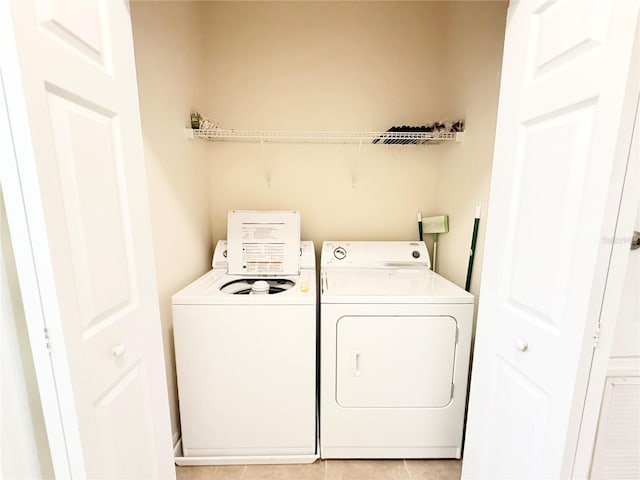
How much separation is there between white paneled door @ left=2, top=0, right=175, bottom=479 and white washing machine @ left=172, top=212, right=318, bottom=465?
0.50 meters

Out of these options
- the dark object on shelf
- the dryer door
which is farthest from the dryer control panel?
the dark object on shelf

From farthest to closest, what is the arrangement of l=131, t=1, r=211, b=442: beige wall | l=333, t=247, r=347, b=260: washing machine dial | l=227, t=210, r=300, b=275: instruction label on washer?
l=333, t=247, r=347, b=260: washing machine dial → l=227, t=210, r=300, b=275: instruction label on washer → l=131, t=1, r=211, b=442: beige wall

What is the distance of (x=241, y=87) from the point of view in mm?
2268

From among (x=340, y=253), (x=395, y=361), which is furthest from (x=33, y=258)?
(x=340, y=253)

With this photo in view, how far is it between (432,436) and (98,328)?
1902mm

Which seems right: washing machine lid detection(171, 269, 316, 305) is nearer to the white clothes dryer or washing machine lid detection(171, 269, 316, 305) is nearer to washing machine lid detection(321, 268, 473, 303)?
the white clothes dryer

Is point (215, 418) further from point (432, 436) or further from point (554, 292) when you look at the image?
point (554, 292)

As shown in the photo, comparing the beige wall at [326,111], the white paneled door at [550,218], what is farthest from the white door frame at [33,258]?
the white paneled door at [550,218]

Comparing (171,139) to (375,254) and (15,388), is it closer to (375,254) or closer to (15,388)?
(15,388)

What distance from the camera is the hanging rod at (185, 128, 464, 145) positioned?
202 centimetres

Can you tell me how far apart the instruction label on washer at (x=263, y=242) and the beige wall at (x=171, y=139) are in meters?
0.28

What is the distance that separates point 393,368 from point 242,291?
111 cm

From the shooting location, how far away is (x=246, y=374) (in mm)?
1693

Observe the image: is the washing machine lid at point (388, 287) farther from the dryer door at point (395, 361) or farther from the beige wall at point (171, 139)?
the beige wall at point (171, 139)
